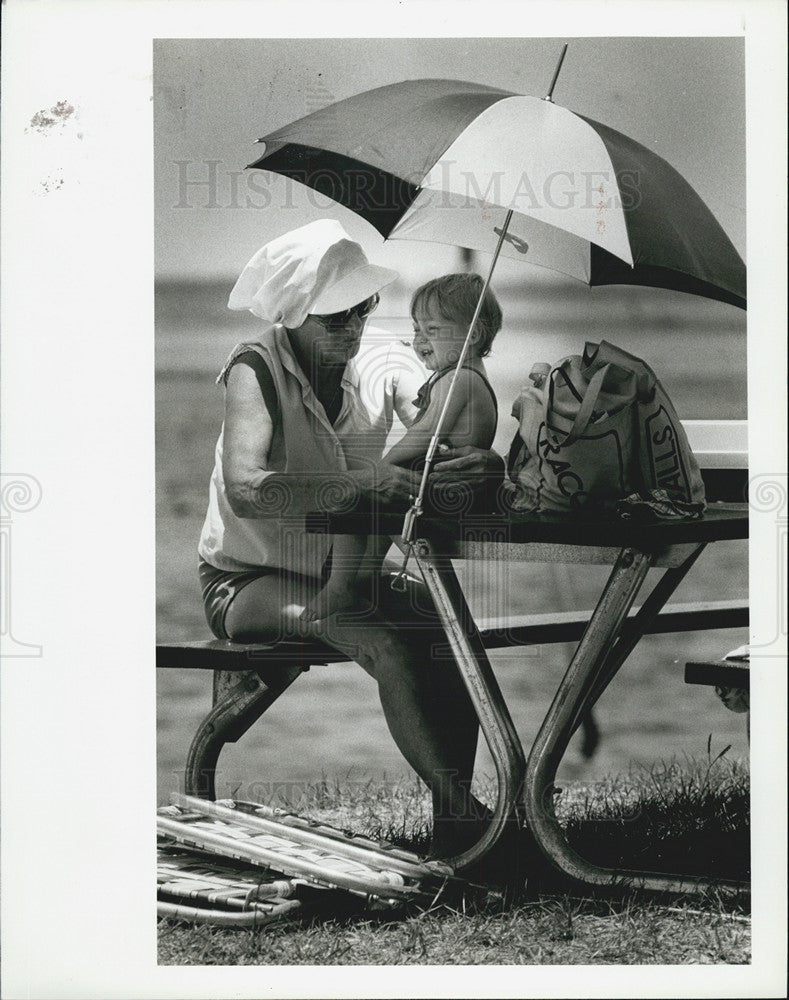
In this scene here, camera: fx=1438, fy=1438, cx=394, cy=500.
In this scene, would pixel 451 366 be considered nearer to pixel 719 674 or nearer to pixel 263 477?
pixel 263 477

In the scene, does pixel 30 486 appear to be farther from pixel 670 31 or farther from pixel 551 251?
pixel 670 31

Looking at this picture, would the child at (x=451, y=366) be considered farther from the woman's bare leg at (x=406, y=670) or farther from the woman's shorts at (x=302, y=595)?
the woman's bare leg at (x=406, y=670)

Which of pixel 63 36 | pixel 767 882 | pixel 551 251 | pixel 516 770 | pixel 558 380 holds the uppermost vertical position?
pixel 63 36

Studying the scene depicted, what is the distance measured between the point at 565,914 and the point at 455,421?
182 cm

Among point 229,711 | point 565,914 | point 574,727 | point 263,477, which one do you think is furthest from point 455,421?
point 565,914

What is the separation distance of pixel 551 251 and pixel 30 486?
205cm

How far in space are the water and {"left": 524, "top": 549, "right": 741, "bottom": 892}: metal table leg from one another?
58mm

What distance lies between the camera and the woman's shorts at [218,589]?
5195mm

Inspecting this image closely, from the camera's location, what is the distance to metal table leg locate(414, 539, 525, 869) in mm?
5168

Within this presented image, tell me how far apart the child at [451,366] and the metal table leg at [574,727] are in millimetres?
716

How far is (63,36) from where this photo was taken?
5.18 meters

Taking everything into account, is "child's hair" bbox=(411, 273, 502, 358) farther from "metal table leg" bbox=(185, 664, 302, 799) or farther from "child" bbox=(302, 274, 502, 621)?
"metal table leg" bbox=(185, 664, 302, 799)

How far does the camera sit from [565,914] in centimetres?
518

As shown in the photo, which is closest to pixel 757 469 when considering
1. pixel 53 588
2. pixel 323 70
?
pixel 323 70
